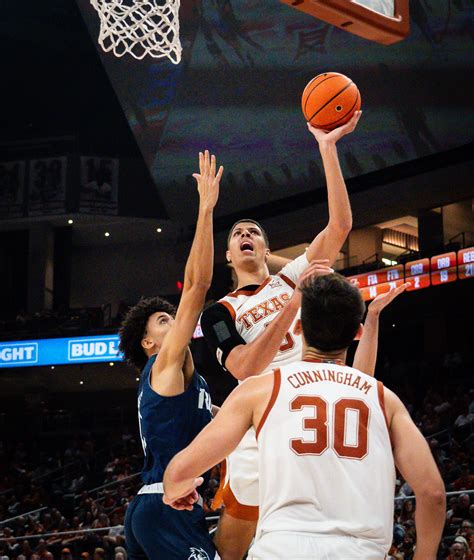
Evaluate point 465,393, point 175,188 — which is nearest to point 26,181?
point 175,188

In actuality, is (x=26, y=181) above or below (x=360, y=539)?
above

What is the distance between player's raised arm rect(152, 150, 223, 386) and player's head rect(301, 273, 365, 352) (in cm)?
95

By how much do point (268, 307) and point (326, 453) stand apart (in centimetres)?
173

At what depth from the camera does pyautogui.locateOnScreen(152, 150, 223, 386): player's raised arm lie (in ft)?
11.3

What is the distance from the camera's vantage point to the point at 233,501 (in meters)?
3.65

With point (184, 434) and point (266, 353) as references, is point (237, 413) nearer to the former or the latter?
point (266, 353)

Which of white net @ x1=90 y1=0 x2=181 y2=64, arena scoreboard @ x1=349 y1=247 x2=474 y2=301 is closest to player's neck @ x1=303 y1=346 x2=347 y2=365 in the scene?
white net @ x1=90 y1=0 x2=181 y2=64

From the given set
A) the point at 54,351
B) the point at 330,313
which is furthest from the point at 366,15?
the point at 54,351

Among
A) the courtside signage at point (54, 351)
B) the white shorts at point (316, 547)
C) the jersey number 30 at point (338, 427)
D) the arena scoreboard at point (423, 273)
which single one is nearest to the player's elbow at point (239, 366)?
the jersey number 30 at point (338, 427)

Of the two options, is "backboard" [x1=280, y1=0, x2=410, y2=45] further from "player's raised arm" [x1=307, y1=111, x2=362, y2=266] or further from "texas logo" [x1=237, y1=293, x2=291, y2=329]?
"texas logo" [x1=237, y1=293, x2=291, y2=329]

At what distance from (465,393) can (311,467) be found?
1501 cm

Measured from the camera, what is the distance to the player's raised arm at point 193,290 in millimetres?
3447

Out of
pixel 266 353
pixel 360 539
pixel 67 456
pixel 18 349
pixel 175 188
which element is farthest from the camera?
pixel 175 188

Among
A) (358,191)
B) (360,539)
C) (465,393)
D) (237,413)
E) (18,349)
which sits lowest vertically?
(360,539)
